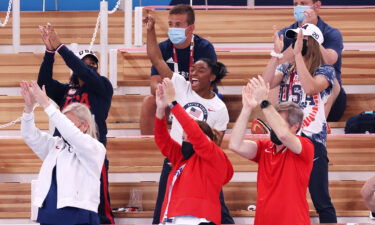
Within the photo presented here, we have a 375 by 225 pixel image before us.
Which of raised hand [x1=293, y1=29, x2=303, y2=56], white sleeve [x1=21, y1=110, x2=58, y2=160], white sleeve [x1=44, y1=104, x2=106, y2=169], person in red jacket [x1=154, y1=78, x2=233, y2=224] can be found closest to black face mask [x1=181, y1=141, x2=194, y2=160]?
person in red jacket [x1=154, y1=78, x2=233, y2=224]

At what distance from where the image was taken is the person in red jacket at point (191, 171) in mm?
5797

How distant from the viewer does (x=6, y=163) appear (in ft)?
24.4

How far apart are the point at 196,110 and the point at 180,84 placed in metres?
0.23

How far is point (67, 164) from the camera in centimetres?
577

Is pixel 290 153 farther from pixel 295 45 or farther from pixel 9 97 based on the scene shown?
pixel 9 97

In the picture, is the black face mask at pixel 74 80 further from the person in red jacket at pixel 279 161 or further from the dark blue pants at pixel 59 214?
the person in red jacket at pixel 279 161

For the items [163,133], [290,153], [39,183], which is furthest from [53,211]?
[290,153]

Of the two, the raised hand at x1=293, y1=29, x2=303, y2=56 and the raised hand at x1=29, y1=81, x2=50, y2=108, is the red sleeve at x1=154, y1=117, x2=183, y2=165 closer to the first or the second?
the raised hand at x1=29, y1=81, x2=50, y2=108

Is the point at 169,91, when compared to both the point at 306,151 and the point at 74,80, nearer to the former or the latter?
the point at 306,151

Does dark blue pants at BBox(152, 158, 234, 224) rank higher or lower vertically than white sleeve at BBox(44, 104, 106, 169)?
lower

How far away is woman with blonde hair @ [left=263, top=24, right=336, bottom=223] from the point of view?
650 centimetres

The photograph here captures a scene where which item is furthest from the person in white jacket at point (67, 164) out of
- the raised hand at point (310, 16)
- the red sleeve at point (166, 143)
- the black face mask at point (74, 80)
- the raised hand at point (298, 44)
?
the raised hand at point (310, 16)

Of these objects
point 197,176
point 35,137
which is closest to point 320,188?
point 197,176

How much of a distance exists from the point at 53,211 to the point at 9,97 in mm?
2626
